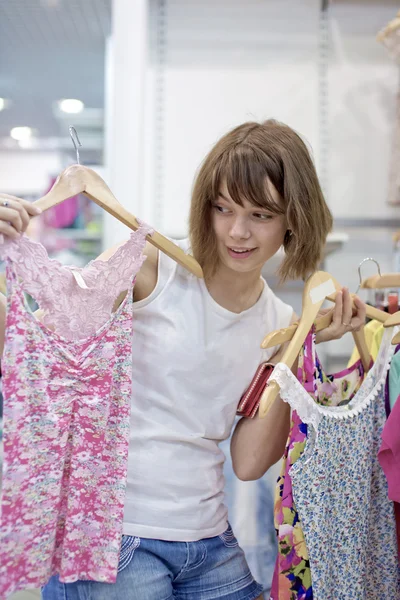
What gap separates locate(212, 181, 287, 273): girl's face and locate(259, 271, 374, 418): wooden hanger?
0.12 m

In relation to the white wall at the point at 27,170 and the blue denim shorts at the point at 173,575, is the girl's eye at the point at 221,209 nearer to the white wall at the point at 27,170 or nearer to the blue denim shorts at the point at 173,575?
the blue denim shorts at the point at 173,575

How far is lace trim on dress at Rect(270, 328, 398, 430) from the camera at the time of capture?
1.13 m

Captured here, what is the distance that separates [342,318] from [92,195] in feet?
1.82

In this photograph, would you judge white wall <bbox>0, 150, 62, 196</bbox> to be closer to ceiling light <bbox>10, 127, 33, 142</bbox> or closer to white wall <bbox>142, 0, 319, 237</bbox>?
ceiling light <bbox>10, 127, 33, 142</bbox>

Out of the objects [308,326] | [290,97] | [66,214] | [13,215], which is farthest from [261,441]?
[66,214]

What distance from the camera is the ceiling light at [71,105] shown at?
2732 mm

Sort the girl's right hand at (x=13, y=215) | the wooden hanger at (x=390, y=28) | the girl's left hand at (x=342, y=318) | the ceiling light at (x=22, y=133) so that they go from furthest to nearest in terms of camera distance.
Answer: the ceiling light at (x=22, y=133) < the wooden hanger at (x=390, y=28) < the girl's left hand at (x=342, y=318) < the girl's right hand at (x=13, y=215)

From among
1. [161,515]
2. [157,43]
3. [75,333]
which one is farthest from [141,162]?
[161,515]

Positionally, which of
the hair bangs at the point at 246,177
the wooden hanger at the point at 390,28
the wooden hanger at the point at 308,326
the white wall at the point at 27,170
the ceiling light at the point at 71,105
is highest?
the wooden hanger at the point at 390,28

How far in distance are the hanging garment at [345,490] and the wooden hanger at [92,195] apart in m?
0.30

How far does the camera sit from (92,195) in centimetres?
110

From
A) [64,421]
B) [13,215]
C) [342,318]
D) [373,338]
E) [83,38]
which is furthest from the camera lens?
[83,38]

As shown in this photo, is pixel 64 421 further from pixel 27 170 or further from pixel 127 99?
pixel 27 170

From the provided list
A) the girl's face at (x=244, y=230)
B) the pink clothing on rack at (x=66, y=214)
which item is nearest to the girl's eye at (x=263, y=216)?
the girl's face at (x=244, y=230)
